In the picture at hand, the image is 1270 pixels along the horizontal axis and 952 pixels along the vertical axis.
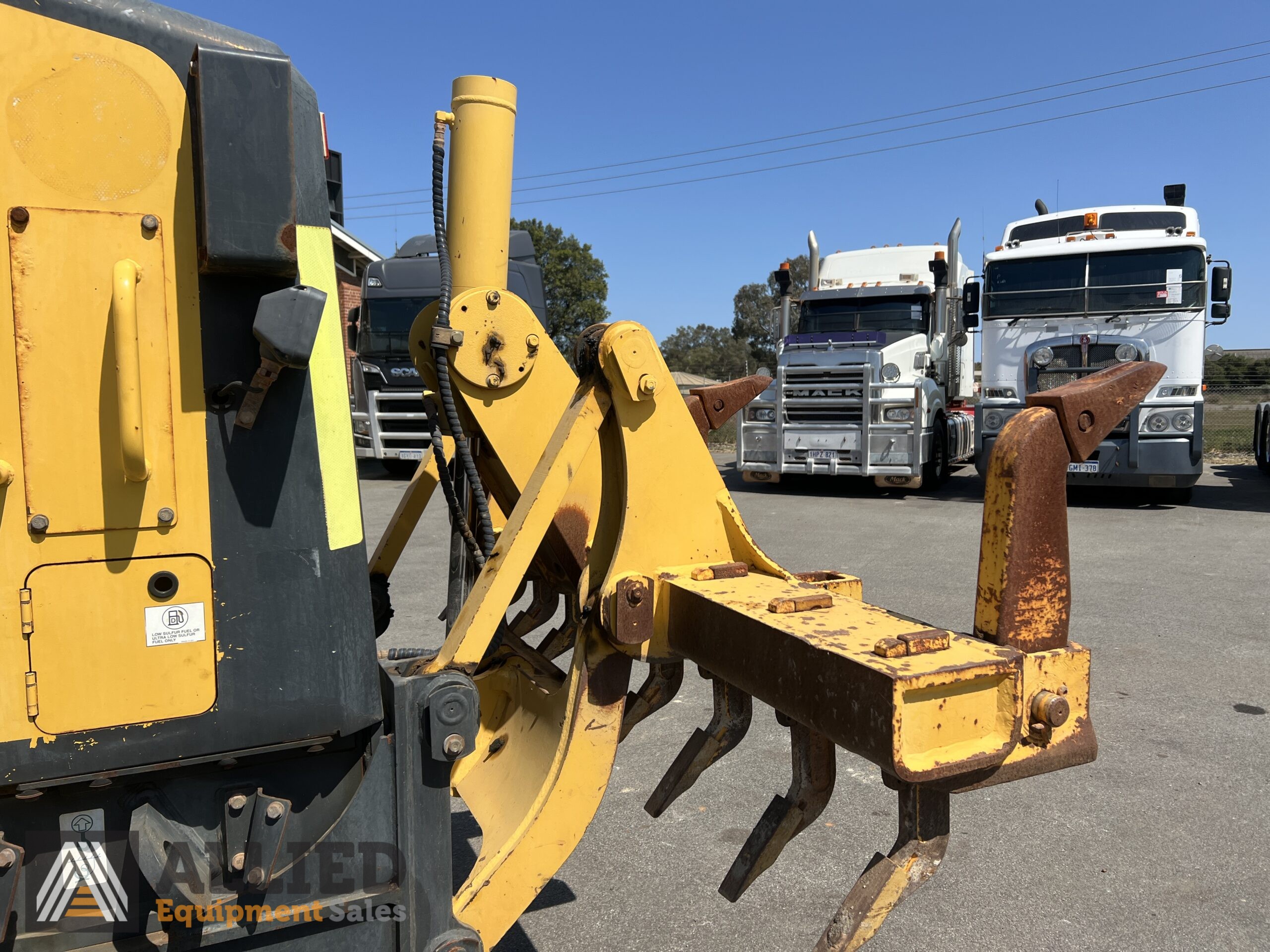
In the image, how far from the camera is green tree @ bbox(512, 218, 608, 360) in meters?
38.1

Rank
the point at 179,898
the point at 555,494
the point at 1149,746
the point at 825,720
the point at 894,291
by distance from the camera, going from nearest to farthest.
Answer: the point at 179,898 → the point at 825,720 → the point at 555,494 → the point at 1149,746 → the point at 894,291

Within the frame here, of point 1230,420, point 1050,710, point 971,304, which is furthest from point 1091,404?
point 1230,420

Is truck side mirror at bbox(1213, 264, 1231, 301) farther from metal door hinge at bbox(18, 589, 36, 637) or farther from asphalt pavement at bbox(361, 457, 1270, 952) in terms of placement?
metal door hinge at bbox(18, 589, 36, 637)

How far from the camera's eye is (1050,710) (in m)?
1.61

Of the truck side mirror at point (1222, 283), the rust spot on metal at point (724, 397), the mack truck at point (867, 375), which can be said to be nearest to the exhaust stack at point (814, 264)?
the mack truck at point (867, 375)

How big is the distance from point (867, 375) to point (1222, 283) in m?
4.16

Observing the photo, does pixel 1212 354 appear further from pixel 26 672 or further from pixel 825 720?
pixel 26 672

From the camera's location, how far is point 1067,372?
36.9 feet

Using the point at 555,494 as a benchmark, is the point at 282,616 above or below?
below

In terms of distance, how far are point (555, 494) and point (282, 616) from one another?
0.63m

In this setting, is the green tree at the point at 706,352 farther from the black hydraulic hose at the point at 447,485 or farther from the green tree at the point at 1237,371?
the black hydraulic hose at the point at 447,485

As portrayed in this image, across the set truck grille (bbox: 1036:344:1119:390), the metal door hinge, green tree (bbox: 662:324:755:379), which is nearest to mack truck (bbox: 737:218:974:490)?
truck grille (bbox: 1036:344:1119:390)

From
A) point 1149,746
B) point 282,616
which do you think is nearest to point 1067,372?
point 1149,746

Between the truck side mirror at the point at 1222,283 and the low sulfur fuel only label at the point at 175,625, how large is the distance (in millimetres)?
12254
